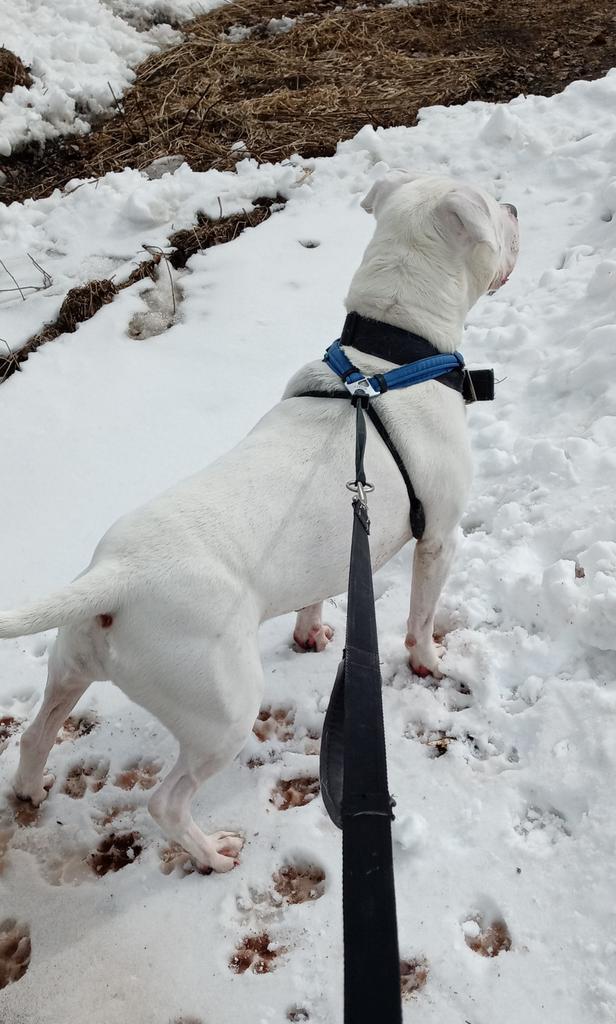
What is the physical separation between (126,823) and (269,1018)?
848 millimetres

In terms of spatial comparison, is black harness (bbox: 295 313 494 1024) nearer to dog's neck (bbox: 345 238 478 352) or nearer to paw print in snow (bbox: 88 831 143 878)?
dog's neck (bbox: 345 238 478 352)

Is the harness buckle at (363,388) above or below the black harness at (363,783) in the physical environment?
above

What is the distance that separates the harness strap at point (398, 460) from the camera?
7.88 feet

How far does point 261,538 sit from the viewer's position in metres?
2.11

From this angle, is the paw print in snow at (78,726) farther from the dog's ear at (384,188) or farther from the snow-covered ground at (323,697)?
the dog's ear at (384,188)

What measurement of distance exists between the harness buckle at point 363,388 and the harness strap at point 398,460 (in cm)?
3

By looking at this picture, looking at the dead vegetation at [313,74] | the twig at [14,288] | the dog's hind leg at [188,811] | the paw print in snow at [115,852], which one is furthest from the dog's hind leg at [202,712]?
the dead vegetation at [313,74]

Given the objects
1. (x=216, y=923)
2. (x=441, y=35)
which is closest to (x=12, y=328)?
(x=216, y=923)

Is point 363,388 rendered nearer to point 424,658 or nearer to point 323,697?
point 424,658

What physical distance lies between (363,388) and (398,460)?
10.2 inches

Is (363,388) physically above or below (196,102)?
below

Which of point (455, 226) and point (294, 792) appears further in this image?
point (294, 792)

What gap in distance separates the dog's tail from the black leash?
25.4 inches


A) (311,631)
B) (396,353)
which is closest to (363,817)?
(396,353)
